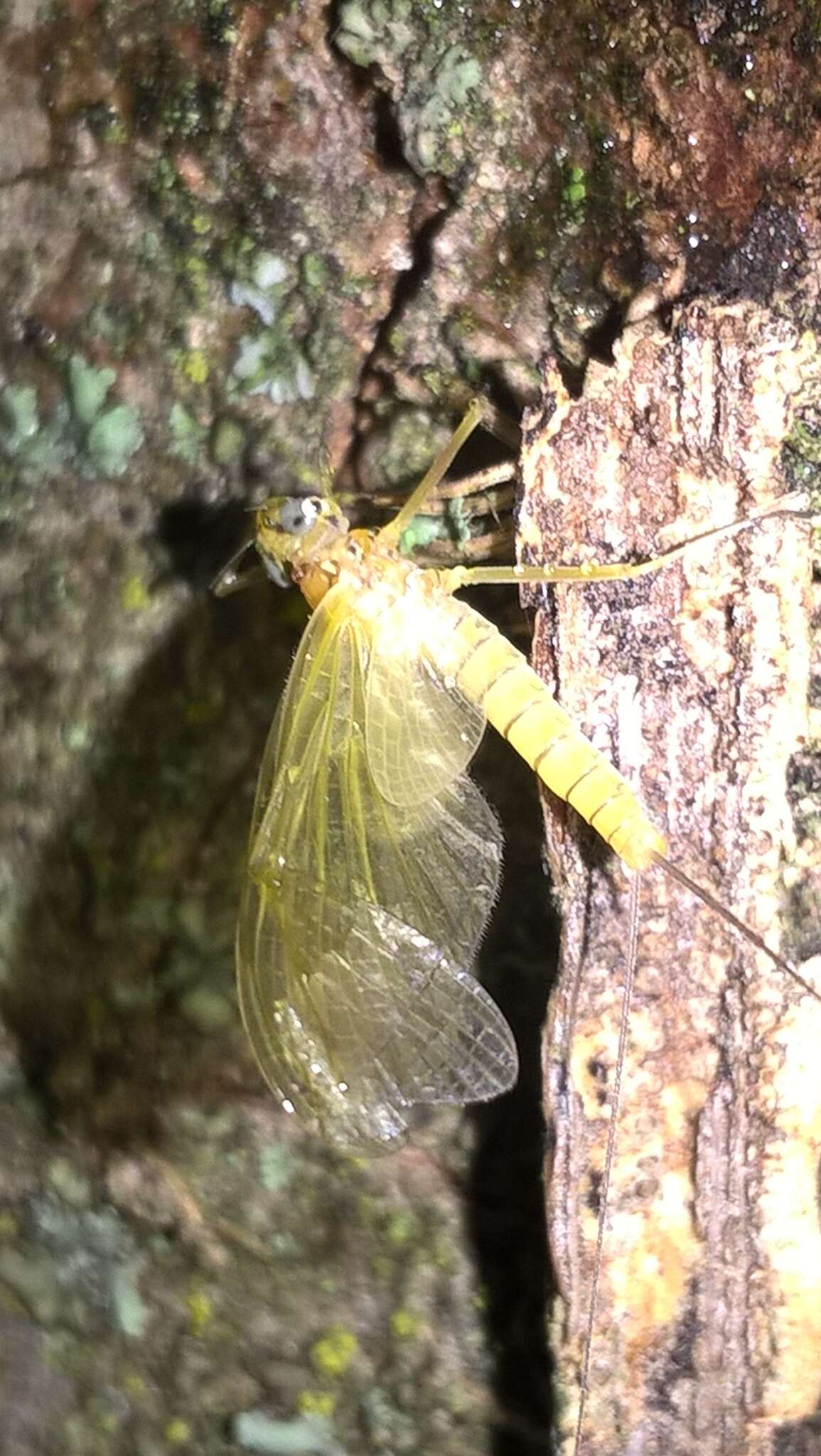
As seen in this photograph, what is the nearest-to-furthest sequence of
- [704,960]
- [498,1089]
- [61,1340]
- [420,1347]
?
1. [704,960]
2. [498,1089]
3. [420,1347]
4. [61,1340]

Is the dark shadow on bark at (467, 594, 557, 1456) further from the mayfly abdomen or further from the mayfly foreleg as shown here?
the mayfly foreleg

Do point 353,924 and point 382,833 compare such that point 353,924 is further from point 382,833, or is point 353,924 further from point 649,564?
point 649,564

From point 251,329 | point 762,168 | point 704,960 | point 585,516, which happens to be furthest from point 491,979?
point 762,168

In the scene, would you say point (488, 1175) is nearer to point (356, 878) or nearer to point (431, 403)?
point (356, 878)

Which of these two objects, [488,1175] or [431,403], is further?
[488,1175]

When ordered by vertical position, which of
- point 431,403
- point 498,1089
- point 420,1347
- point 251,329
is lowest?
point 420,1347

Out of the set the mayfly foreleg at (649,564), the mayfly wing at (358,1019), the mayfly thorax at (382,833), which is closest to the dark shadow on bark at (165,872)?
the mayfly thorax at (382,833)

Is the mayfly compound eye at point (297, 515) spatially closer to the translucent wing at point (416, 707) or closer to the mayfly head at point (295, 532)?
the mayfly head at point (295, 532)

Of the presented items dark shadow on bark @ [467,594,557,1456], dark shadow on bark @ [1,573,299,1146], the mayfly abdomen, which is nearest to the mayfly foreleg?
the mayfly abdomen
